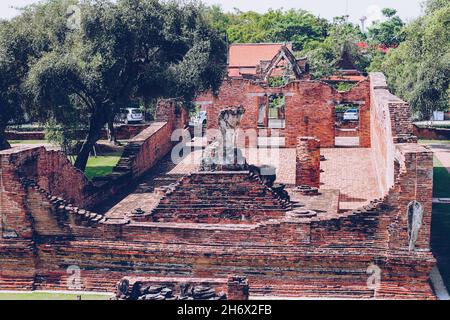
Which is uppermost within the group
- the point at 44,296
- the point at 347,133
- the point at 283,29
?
the point at 283,29

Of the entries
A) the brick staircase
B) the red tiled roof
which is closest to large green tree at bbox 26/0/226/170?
the brick staircase

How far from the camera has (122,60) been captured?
1859 cm

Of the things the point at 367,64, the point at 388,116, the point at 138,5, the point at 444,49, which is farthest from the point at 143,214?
the point at 367,64

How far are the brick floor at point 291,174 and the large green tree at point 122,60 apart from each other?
2257 mm

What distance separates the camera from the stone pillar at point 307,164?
16.8 metres

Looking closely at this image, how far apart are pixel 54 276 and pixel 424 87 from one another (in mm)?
18092

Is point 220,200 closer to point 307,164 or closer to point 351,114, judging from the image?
point 307,164

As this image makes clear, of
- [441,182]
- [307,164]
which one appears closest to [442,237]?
[307,164]

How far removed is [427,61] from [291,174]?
9.24 m

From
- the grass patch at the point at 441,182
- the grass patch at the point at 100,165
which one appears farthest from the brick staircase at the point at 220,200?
the grass patch at the point at 100,165

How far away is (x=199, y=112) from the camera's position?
38094 millimetres

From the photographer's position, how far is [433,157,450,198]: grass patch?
1991 centimetres

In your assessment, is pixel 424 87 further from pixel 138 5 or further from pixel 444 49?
pixel 138 5

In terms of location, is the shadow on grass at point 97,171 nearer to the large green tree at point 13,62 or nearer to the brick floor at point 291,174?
the brick floor at point 291,174
